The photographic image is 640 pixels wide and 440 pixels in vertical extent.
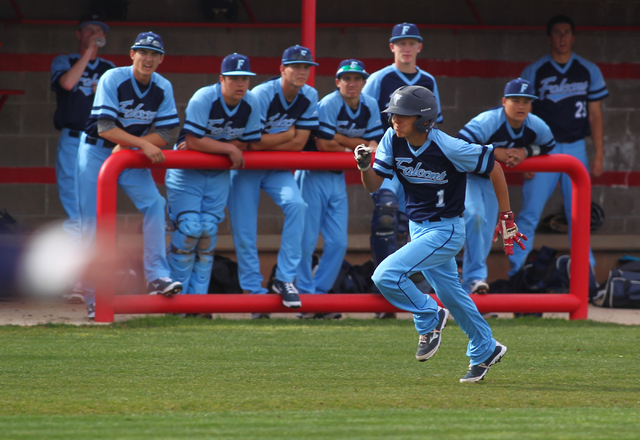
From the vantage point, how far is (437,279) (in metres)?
4.33

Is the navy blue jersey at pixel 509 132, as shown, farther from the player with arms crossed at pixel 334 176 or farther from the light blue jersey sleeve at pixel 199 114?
the light blue jersey sleeve at pixel 199 114

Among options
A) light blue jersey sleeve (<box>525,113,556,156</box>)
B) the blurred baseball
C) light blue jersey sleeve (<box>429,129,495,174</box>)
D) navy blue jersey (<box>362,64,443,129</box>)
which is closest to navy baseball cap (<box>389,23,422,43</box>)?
navy blue jersey (<box>362,64,443,129</box>)

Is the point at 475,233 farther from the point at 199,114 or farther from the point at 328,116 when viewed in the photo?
the point at 199,114

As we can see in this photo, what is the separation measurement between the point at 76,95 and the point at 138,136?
Answer: 143cm

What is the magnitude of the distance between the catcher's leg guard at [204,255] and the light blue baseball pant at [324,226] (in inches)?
28.0

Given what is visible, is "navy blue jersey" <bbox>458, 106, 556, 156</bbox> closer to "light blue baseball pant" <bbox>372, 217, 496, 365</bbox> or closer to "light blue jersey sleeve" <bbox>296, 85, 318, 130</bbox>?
"light blue jersey sleeve" <bbox>296, 85, 318, 130</bbox>

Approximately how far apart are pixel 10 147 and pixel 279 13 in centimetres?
309

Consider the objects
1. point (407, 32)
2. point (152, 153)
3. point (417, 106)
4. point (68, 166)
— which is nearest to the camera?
point (417, 106)

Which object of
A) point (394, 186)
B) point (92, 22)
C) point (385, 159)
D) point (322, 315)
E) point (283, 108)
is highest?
point (92, 22)

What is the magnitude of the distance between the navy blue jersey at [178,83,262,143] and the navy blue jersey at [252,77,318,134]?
0.57 ft

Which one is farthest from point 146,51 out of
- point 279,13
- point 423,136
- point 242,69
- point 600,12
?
point 600,12

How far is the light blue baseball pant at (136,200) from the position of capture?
604 centimetres

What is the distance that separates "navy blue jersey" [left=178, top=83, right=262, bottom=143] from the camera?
237 inches

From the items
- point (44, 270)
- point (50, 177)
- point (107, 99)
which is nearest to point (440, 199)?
point (107, 99)
